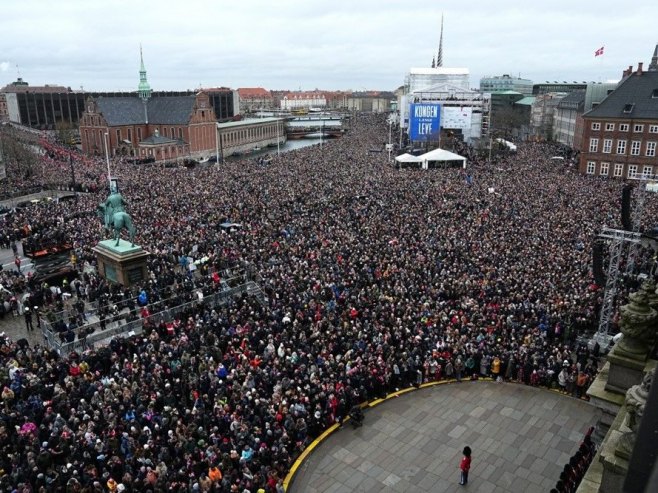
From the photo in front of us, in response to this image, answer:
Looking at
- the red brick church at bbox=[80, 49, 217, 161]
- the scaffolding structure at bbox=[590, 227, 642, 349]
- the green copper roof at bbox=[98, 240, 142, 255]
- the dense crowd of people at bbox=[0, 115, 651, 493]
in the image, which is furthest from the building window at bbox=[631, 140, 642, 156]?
the red brick church at bbox=[80, 49, 217, 161]

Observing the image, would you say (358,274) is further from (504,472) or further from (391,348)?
(504,472)

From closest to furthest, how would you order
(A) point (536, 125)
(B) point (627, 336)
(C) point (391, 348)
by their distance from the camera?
(B) point (627, 336) < (C) point (391, 348) < (A) point (536, 125)

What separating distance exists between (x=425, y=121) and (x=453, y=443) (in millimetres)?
72953

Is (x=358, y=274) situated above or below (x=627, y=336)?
below

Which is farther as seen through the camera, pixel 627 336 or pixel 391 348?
pixel 391 348

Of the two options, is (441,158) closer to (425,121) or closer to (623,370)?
(425,121)

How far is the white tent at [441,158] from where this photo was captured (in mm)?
61938

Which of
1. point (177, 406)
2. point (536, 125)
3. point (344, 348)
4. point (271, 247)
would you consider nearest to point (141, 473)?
point (177, 406)

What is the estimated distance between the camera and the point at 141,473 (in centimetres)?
1285

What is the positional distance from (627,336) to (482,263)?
18.0 meters

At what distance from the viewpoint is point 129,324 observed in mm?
21828

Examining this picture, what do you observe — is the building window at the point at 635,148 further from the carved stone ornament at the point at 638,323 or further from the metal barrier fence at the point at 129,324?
the carved stone ornament at the point at 638,323

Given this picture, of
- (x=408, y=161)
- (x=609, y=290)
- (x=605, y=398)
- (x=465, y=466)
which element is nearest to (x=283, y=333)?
(x=465, y=466)

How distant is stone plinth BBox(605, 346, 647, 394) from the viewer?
30.6 feet
